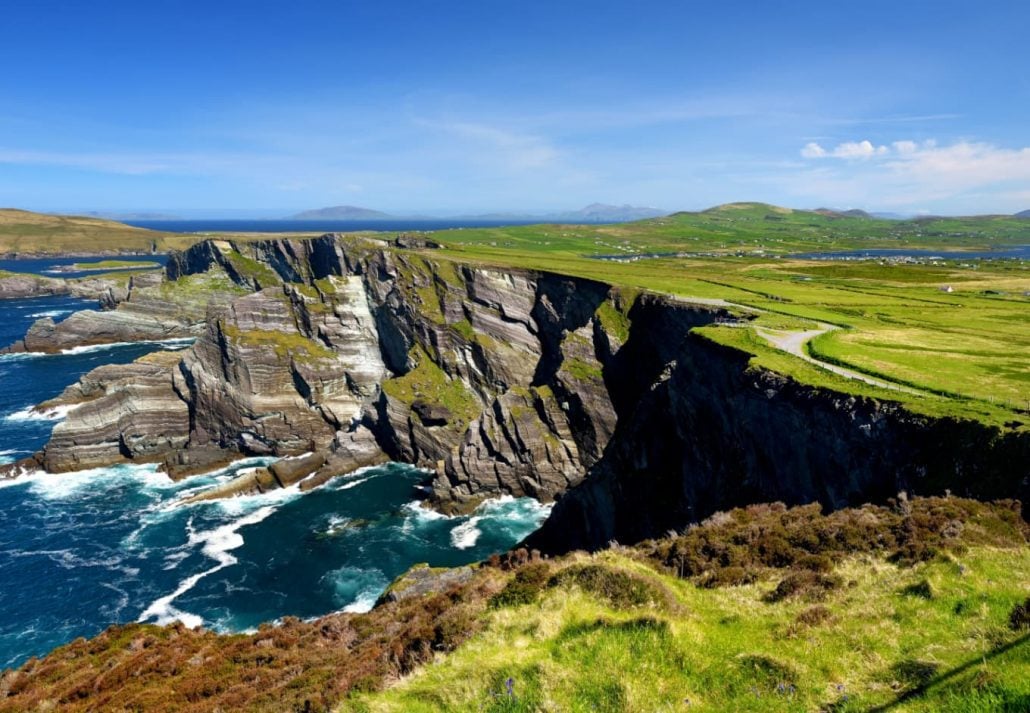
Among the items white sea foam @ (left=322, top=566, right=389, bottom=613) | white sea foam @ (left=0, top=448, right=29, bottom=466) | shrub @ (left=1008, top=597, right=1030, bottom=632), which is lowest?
Answer: white sea foam @ (left=322, top=566, right=389, bottom=613)

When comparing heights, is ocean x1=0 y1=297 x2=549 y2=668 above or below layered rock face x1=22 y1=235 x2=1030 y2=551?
below

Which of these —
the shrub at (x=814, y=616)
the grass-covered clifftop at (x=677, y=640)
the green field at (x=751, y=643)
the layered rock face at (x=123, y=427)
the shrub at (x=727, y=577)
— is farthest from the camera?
the layered rock face at (x=123, y=427)

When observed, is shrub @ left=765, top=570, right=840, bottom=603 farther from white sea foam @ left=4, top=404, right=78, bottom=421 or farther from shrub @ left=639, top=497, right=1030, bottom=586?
white sea foam @ left=4, top=404, right=78, bottom=421

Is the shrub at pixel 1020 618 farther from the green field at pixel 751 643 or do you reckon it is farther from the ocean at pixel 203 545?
the ocean at pixel 203 545

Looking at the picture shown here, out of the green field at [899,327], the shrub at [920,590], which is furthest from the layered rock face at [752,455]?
the shrub at [920,590]

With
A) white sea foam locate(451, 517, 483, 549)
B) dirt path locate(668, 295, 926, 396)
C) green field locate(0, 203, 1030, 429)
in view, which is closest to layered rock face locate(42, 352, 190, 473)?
white sea foam locate(451, 517, 483, 549)

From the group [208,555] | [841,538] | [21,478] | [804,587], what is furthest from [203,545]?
[804,587]

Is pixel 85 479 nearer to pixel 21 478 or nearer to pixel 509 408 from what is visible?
pixel 21 478
